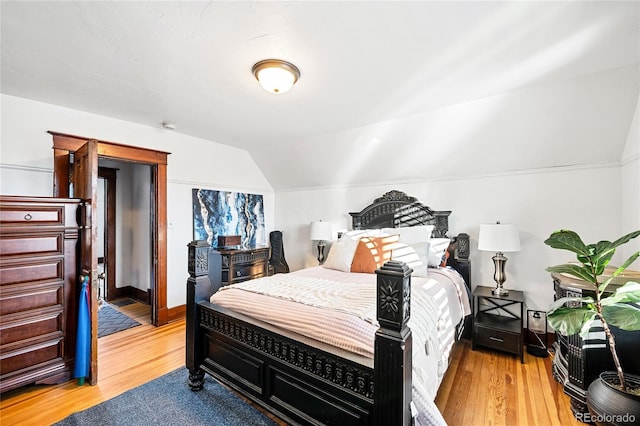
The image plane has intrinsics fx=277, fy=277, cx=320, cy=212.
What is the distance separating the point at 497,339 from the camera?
261 centimetres

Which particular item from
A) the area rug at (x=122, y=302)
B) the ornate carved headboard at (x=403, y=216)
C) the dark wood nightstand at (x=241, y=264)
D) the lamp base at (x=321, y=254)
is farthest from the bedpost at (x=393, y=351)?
the area rug at (x=122, y=302)

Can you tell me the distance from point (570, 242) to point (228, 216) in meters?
3.94

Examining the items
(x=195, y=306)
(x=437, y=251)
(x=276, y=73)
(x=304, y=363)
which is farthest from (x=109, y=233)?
(x=437, y=251)

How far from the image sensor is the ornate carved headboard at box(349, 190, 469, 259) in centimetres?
317

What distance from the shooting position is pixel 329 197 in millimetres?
4445

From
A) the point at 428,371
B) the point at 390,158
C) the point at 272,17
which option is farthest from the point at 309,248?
the point at 272,17

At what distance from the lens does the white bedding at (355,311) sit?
138cm

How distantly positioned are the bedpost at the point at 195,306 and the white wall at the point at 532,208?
263cm

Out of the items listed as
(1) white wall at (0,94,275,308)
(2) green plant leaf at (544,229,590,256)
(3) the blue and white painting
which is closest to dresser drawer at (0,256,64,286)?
(1) white wall at (0,94,275,308)

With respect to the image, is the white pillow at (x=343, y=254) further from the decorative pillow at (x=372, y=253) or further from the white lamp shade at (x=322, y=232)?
the white lamp shade at (x=322, y=232)

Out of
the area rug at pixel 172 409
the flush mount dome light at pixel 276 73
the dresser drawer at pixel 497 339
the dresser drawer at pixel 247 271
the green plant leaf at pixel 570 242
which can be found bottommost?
the area rug at pixel 172 409

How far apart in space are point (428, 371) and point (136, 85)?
9.81 ft

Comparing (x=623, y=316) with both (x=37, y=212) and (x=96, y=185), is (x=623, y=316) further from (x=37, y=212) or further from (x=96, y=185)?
(x=37, y=212)

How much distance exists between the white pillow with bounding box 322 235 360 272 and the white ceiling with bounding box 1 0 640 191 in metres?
1.24
